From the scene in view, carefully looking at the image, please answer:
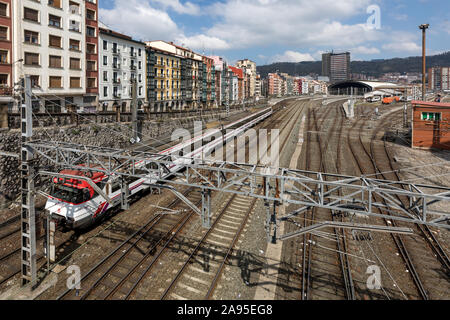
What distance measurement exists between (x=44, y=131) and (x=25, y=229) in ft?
46.5

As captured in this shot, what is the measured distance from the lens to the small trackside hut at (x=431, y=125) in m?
27.4

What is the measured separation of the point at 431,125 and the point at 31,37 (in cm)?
4396

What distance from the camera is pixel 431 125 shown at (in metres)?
28.4

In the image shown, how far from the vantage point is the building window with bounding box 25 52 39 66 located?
30.3 meters

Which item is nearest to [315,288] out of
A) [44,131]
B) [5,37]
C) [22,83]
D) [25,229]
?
[25,229]

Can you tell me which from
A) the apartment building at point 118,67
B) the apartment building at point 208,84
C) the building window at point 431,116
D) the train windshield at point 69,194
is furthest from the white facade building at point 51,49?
the apartment building at point 208,84

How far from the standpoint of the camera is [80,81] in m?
36.8

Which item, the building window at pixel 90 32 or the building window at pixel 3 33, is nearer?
the building window at pixel 3 33

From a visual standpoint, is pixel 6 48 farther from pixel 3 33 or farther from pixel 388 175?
pixel 388 175

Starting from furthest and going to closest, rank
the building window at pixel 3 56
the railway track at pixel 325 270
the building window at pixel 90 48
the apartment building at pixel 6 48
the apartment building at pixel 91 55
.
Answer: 1. the building window at pixel 90 48
2. the apartment building at pixel 91 55
3. the building window at pixel 3 56
4. the apartment building at pixel 6 48
5. the railway track at pixel 325 270

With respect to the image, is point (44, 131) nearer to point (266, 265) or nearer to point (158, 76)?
point (266, 265)

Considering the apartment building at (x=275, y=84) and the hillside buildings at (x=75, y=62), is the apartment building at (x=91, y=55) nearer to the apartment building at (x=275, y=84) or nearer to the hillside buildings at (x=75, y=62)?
the hillside buildings at (x=75, y=62)

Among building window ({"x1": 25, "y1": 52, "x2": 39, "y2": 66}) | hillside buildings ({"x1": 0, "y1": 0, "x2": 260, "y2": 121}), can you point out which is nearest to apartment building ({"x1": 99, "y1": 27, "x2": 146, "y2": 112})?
hillside buildings ({"x1": 0, "y1": 0, "x2": 260, "y2": 121})

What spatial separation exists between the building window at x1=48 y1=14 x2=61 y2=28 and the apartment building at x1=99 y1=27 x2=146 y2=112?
8.14 meters
